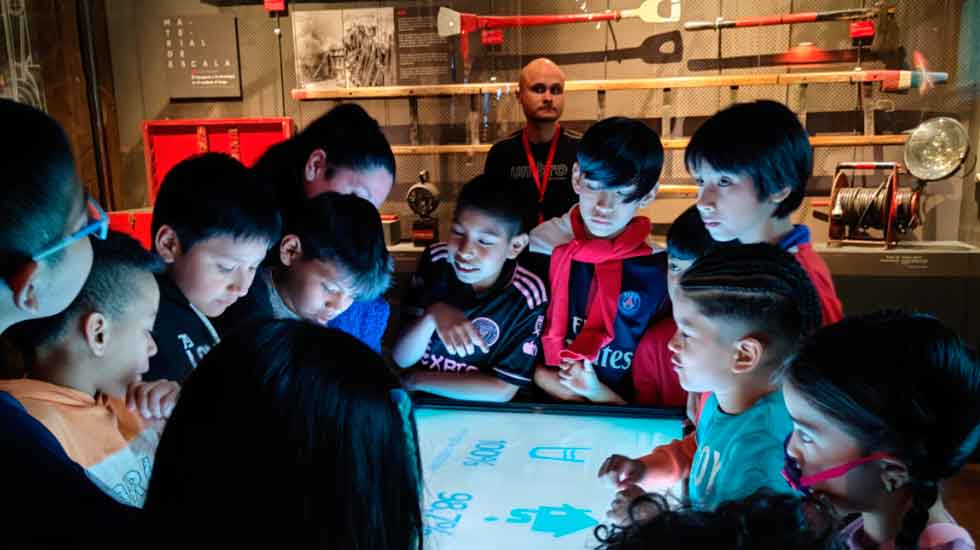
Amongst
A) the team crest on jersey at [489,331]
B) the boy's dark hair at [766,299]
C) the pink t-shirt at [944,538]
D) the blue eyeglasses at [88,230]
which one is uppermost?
the blue eyeglasses at [88,230]

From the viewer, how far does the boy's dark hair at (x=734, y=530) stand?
1.82 ft

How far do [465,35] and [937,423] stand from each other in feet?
11.0

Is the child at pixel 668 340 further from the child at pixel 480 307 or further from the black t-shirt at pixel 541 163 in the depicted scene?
the black t-shirt at pixel 541 163

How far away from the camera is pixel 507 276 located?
182cm

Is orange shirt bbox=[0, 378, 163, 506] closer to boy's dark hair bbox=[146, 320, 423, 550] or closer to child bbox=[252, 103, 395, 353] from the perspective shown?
boy's dark hair bbox=[146, 320, 423, 550]

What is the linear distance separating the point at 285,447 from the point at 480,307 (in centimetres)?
116

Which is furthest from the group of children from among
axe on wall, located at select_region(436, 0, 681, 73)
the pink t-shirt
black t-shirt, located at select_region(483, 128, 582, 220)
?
axe on wall, located at select_region(436, 0, 681, 73)

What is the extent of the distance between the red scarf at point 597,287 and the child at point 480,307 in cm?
5

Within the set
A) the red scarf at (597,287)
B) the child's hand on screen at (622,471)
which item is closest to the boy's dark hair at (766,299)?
the child's hand on screen at (622,471)

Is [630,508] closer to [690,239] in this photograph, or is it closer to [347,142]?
[690,239]

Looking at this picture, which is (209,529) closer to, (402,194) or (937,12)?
(402,194)

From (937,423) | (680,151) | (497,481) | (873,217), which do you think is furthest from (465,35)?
(937,423)

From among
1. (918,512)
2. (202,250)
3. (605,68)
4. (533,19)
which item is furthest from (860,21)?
(202,250)

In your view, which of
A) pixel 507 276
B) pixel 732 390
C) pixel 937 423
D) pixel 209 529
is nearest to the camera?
pixel 209 529
